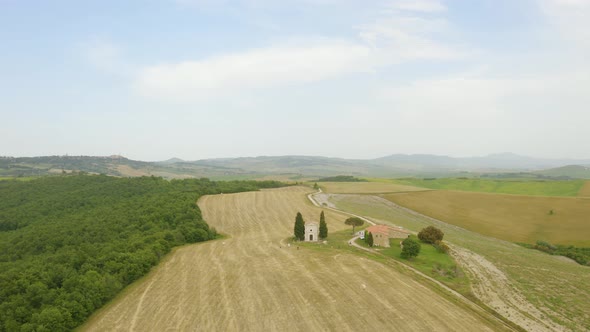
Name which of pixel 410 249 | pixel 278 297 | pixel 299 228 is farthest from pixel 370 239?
pixel 278 297

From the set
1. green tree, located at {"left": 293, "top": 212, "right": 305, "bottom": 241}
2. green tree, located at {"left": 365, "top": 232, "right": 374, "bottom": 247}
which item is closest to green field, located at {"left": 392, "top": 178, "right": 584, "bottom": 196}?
green tree, located at {"left": 365, "top": 232, "right": 374, "bottom": 247}

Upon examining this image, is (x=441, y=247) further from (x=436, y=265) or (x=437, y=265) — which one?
(x=436, y=265)

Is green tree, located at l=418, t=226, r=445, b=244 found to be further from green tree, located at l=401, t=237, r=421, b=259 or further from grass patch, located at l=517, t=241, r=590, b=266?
grass patch, located at l=517, t=241, r=590, b=266

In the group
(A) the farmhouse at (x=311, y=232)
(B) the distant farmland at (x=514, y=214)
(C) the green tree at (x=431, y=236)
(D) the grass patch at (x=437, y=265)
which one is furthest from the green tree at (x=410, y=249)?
(B) the distant farmland at (x=514, y=214)

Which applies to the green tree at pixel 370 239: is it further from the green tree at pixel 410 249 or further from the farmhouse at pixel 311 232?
the farmhouse at pixel 311 232

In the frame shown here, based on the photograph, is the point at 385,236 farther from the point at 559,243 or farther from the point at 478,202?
the point at 478,202
